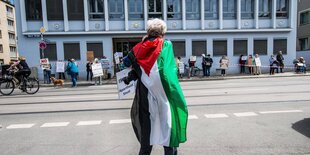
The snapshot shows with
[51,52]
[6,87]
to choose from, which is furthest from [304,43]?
[6,87]

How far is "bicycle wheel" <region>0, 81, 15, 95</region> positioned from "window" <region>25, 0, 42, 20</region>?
37.2ft

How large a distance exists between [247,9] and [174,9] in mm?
6980

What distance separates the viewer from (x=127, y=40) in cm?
2317

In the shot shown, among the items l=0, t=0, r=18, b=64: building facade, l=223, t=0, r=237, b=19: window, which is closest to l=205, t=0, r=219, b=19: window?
l=223, t=0, r=237, b=19: window

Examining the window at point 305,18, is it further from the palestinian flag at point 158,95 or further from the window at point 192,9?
the palestinian flag at point 158,95

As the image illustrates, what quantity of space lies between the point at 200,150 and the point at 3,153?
129 inches

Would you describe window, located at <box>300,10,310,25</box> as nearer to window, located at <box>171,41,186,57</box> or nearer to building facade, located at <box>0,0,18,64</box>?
window, located at <box>171,41,186,57</box>

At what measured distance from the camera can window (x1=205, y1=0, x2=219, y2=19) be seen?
77.9 ft

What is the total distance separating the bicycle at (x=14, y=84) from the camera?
12.2m

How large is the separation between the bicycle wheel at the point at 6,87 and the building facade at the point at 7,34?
46.8 metres

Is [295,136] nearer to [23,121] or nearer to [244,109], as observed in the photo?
[244,109]

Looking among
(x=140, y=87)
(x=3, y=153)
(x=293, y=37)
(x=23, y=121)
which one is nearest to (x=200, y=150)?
(x=140, y=87)

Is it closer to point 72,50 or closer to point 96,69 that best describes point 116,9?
point 72,50

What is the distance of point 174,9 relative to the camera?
23.5 m
